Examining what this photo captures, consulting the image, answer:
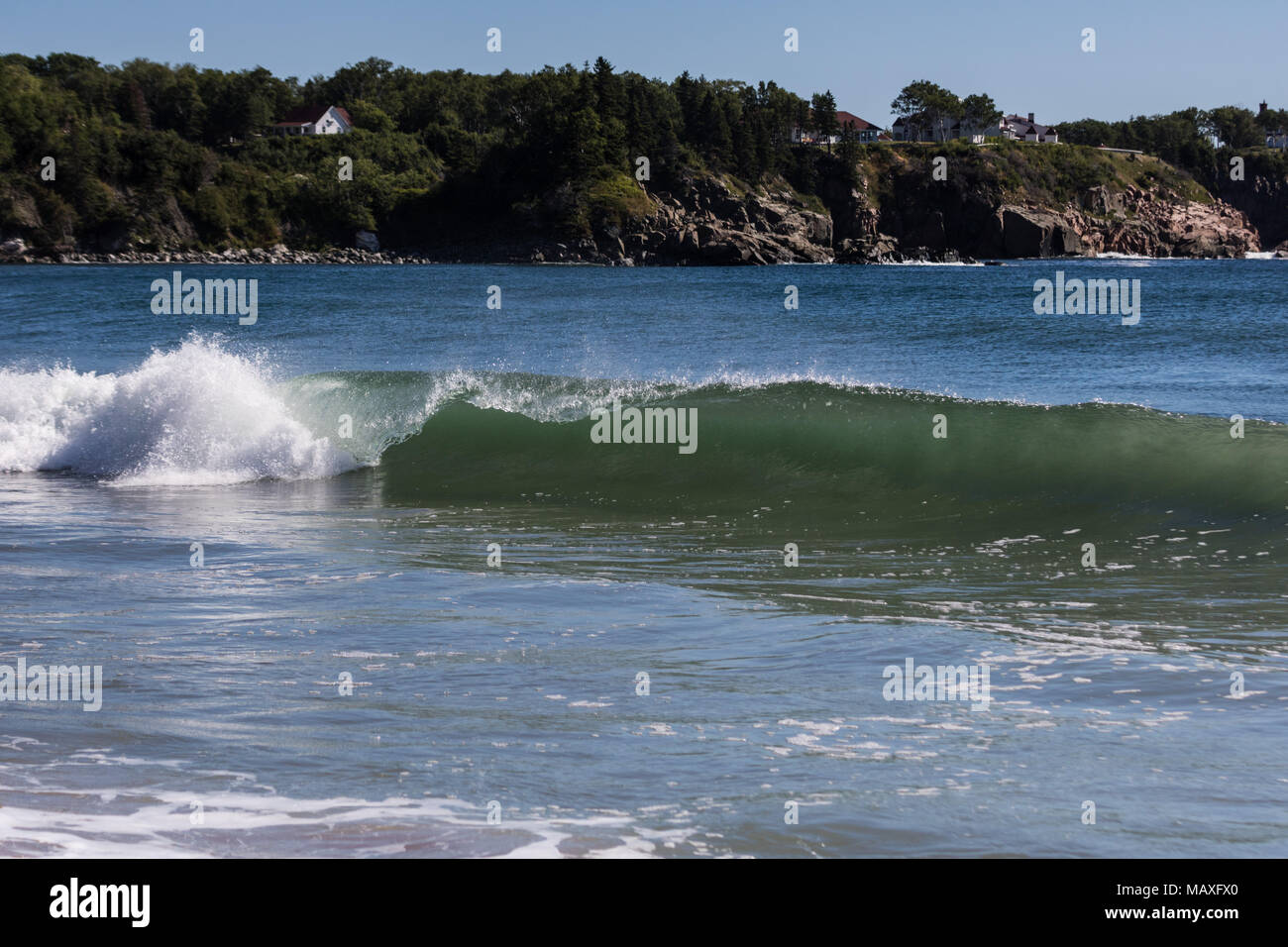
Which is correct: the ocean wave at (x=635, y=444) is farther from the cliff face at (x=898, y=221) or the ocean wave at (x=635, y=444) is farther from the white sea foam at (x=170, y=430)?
the cliff face at (x=898, y=221)

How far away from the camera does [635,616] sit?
7.22m

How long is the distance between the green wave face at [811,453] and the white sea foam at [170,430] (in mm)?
1053

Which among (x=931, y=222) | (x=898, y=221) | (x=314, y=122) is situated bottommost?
(x=931, y=222)

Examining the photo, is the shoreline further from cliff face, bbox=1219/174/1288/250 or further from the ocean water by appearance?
the ocean water

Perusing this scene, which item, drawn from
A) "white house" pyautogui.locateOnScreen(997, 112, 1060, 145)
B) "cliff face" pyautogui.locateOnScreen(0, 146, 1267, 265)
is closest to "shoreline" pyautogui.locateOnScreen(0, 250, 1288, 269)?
"cliff face" pyautogui.locateOnScreen(0, 146, 1267, 265)

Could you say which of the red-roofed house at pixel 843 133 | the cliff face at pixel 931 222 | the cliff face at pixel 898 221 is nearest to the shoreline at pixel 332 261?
the cliff face at pixel 898 221

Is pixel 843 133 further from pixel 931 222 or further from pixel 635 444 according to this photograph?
pixel 635 444

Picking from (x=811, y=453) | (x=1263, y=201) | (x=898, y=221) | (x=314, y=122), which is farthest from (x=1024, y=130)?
(x=811, y=453)

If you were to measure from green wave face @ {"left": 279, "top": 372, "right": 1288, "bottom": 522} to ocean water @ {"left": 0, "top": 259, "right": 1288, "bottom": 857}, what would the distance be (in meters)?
0.07

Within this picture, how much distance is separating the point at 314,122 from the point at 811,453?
16037 centimetres

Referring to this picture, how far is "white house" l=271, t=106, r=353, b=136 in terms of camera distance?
158 m

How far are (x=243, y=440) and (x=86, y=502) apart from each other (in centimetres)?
266

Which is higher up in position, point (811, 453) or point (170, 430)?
point (170, 430)
